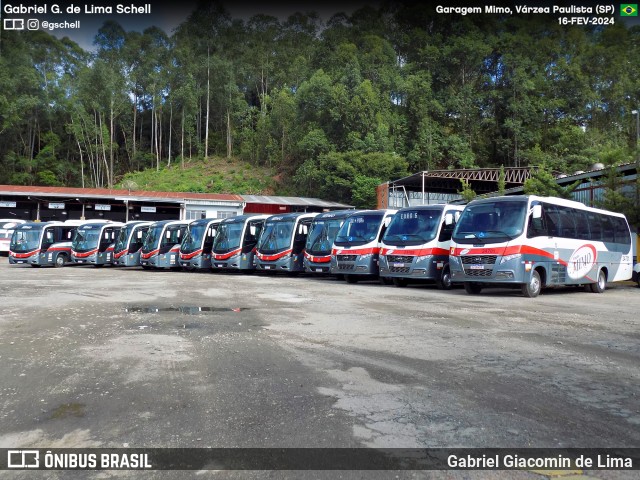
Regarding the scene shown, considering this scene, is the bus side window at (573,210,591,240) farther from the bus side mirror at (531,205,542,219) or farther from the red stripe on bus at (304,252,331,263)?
the red stripe on bus at (304,252,331,263)

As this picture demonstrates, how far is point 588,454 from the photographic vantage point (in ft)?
12.9

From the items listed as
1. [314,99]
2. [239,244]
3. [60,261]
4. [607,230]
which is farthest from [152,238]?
[314,99]

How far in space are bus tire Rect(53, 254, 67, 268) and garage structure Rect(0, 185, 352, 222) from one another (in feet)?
43.5

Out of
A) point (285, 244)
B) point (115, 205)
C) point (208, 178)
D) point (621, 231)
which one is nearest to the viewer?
point (621, 231)

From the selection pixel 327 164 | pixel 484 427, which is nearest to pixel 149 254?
pixel 484 427

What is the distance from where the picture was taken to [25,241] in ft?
109

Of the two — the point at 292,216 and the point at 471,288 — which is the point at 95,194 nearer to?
the point at 292,216

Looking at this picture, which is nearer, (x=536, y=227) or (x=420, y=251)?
(x=536, y=227)

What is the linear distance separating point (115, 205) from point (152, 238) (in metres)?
22.6

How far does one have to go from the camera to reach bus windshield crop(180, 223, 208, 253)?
27.5 metres

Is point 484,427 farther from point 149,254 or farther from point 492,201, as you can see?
point 149,254

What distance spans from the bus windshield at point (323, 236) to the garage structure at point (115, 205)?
1193 inches

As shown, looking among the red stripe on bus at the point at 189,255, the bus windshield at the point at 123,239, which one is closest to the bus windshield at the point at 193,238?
the red stripe on bus at the point at 189,255

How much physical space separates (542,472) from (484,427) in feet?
2.50
